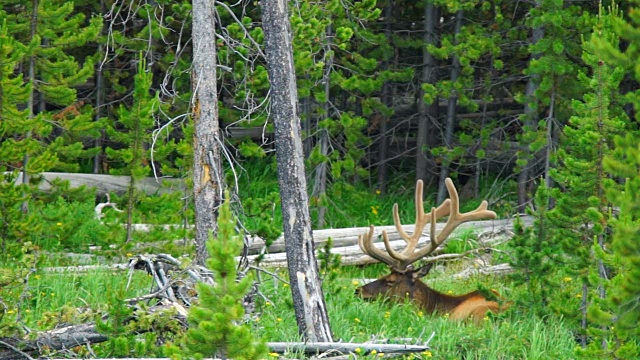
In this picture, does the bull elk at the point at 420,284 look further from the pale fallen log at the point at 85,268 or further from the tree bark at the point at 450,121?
the tree bark at the point at 450,121

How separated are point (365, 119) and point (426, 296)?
6.18 metres

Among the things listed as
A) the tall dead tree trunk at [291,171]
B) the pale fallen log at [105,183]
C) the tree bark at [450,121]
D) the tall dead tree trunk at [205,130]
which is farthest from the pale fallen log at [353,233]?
the tall dead tree trunk at [291,171]

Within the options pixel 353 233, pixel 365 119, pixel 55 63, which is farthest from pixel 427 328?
pixel 365 119

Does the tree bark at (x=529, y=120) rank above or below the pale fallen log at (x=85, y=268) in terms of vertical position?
above

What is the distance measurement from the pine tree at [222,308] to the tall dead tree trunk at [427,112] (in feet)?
37.1

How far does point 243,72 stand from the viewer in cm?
994

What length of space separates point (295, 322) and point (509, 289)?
11.2 ft

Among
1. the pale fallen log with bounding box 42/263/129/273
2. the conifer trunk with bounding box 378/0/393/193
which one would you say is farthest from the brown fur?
the conifer trunk with bounding box 378/0/393/193

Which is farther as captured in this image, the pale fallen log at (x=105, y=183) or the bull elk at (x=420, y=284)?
the pale fallen log at (x=105, y=183)

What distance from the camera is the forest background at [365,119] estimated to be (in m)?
9.03

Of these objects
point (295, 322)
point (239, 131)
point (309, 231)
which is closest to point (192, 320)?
point (309, 231)

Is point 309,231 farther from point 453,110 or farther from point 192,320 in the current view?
point 453,110

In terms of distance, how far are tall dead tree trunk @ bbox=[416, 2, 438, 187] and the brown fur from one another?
6.48 metres

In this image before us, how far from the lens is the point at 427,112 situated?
55.9 ft
